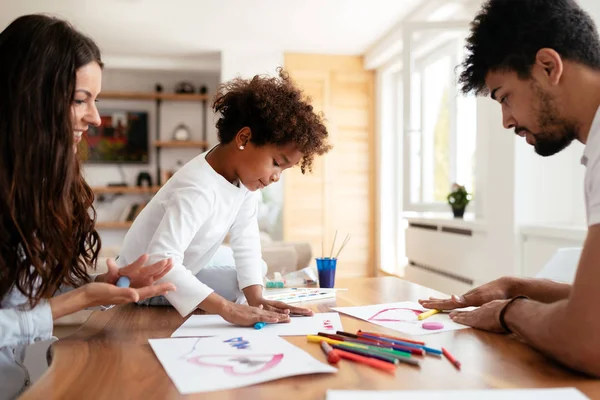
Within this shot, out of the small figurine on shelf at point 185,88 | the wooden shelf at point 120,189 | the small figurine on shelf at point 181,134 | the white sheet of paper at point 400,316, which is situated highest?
the small figurine on shelf at point 185,88

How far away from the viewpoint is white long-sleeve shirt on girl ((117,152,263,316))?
120 centimetres

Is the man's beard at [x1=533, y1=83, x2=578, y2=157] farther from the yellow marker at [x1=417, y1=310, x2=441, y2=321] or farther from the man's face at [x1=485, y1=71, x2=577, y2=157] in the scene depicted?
the yellow marker at [x1=417, y1=310, x2=441, y2=321]

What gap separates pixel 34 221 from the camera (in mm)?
1022

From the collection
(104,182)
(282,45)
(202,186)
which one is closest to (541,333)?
(202,186)

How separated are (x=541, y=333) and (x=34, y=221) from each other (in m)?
0.93

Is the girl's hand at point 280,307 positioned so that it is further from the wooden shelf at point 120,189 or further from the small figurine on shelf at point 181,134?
the small figurine on shelf at point 181,134

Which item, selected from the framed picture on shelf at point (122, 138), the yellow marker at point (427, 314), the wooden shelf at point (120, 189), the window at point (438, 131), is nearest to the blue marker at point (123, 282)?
the yellow marker at point (427, 314)

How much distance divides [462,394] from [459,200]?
315 centimetres

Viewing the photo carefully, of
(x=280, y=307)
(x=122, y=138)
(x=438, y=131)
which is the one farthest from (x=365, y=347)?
(x=122, y=138)

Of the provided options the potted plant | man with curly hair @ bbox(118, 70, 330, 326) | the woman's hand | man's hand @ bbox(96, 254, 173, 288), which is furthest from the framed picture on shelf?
the woman's hand

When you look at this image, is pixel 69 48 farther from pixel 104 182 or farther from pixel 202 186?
pixel 104 182

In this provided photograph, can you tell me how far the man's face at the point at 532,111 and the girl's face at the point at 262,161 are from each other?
1.93ft

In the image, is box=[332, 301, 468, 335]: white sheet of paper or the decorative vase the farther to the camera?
the decorative vase

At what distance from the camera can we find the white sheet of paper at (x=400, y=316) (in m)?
1.07
